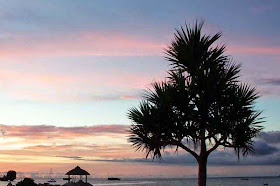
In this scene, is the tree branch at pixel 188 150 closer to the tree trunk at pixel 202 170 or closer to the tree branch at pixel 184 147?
the tree branch at pixel 184 147

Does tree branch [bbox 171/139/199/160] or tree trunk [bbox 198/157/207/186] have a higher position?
tree branch [bbox 171/139/199/160]

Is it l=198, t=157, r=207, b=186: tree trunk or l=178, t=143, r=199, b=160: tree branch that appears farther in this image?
l=178, t=143, r=199, b=160: tree branch

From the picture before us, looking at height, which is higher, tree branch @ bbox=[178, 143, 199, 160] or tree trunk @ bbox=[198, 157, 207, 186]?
tree branch @ bbox=[178, 143, 199, 160]

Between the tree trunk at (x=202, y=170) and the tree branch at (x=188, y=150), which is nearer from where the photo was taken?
the tree trunk at (x=202, y=170)

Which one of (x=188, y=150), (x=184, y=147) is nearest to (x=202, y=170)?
(x=188, y=150)

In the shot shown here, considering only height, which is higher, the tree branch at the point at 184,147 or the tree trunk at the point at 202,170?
the tree branch at the point at 184,147

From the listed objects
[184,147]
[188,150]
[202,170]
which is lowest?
[202,170]

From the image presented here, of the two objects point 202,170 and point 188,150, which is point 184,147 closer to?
point 188,150

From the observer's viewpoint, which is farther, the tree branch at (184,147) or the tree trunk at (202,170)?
the tree branch at (184,147)

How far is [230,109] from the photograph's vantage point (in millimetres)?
22625

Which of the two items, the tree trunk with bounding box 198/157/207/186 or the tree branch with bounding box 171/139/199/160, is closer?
the tree trunk with bounding box 198/157/207/186

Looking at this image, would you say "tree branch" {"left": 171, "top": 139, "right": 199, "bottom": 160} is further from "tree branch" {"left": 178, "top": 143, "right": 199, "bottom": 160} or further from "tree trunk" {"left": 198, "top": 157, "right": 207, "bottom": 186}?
"tree trunk" {"left": 198, "top": 157, "right": 207, "bottom": 186}

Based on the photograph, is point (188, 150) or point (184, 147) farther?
point (184, 147)

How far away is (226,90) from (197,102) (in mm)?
1628
